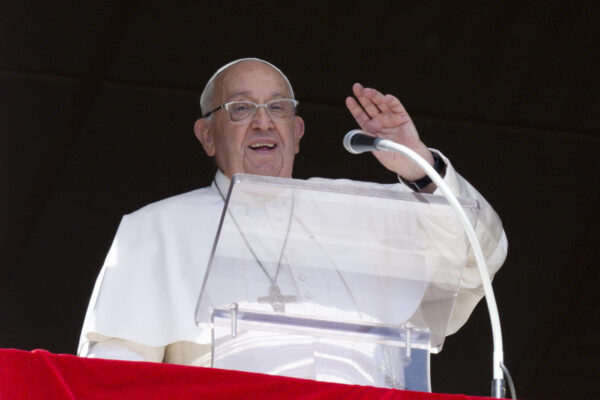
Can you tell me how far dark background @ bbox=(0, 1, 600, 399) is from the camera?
4.71m

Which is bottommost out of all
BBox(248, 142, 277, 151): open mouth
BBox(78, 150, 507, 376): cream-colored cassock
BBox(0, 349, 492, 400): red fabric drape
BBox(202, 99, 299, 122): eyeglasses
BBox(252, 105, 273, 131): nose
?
BBox(0, 349, 492, 400): red fabric drape

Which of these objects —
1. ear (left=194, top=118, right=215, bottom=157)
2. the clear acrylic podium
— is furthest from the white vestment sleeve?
ear (left=194, top=118, right=215, bottom=157)

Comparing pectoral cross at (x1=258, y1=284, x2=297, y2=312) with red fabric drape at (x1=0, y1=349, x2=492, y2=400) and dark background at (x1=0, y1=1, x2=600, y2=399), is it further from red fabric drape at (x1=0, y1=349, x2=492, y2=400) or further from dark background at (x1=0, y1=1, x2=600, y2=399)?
dark background at (x1=0, y1=1, x2=600, y2=399)

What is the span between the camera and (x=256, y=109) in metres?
3.26

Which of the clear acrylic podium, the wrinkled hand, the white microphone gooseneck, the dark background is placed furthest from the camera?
the dark background

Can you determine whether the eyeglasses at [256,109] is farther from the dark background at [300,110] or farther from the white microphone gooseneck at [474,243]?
the dark background at [300,110]

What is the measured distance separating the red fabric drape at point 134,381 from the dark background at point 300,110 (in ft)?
10.2

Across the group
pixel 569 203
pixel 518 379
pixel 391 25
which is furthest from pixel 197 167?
pixel 518 379

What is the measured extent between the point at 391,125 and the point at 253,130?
2.29ft

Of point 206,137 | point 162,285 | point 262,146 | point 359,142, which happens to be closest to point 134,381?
point 359,142

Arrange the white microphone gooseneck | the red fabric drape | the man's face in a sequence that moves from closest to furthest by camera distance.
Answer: the red fabric drape, the white microphone gooseneck, the man's face

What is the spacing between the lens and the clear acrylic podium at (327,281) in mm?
2105

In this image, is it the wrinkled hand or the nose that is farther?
the nose

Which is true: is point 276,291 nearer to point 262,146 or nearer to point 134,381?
point 134,381
